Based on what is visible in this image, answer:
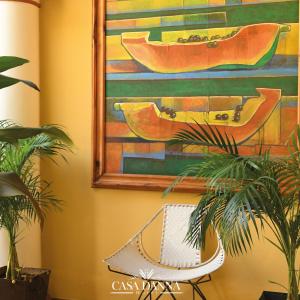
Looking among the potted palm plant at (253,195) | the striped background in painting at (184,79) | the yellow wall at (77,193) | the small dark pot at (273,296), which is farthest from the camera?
the yellow wall at (77,193)

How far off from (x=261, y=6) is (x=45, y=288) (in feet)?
7.49

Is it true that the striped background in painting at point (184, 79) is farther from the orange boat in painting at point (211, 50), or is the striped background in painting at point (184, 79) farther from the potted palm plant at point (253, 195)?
the potted palm plant at point (253, 195)

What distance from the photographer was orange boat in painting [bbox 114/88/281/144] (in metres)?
2.81

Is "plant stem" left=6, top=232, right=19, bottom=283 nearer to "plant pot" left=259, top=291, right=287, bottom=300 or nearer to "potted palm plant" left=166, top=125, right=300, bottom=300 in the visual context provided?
"potted palm plant" left=166, top=125, right=300, bottom=300

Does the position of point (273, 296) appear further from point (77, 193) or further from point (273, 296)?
point (77, 193)

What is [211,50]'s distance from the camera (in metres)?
2.90

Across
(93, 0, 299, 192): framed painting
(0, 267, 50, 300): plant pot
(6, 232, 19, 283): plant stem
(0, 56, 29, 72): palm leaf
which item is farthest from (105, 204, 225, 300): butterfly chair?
(0, 56, 29, 72): palm leaf

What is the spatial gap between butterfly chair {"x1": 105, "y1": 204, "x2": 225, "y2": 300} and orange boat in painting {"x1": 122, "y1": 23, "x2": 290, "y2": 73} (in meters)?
0.96

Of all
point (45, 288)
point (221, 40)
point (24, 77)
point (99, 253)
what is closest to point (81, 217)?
point (99, 253)

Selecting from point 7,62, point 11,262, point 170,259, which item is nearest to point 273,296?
point 170,259

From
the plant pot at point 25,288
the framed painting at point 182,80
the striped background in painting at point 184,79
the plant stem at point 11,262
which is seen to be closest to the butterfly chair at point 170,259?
the framed painting at point 182,80

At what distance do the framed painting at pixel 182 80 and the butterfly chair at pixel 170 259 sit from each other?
0.22m

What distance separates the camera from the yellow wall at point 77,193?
316cm

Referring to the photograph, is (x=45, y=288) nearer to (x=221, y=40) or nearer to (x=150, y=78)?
(x=150, y=78)
